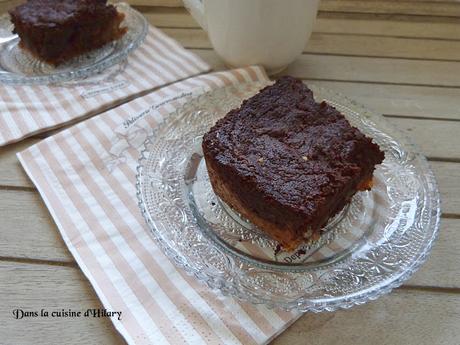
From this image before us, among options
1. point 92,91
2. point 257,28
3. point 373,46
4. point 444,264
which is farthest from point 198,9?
point 444,264

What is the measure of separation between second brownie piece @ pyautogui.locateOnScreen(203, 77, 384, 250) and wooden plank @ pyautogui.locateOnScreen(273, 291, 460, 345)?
Result: 0.15 m

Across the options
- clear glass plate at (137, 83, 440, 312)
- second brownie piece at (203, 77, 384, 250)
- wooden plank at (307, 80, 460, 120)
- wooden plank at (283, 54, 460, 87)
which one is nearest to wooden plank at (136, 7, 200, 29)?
wooden plank at (283, 54, 460, 87)

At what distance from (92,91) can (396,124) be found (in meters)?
0.87

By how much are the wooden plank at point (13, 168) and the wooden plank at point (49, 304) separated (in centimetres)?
24

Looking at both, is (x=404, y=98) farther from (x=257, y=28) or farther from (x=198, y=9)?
(x=198, y=9)

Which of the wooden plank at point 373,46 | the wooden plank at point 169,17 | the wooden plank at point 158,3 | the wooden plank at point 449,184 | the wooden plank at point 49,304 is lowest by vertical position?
the wooden plank at point 49,304

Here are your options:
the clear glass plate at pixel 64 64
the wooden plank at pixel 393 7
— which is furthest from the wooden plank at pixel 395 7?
the clear glass plate at pixel 64 64

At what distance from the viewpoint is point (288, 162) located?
0.93 meters

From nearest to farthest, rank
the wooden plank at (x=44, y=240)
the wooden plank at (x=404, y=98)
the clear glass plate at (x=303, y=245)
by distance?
the clear glass plate at (x=303, y=245), the wooden plank at (x=44, y=240), the wooden plank at (x=404, y=98)

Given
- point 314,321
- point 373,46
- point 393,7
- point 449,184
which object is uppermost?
point 393,7

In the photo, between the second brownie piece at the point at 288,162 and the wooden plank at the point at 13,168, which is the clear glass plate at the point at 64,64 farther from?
the second brownie piece at the point at 288,162

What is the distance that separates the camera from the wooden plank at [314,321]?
81 cm

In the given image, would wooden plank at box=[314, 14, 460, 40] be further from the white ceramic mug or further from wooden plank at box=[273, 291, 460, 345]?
wooden plank at box=[273, 291, 460, 345]

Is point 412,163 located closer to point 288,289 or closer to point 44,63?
point 288,289
